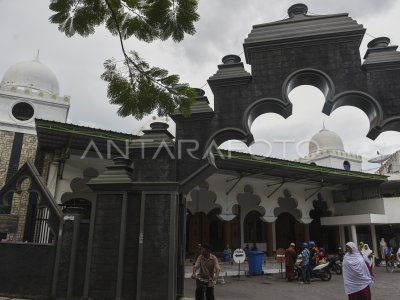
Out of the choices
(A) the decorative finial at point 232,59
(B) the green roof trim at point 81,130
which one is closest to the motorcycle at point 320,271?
(A) the decorative finial at point 232,59

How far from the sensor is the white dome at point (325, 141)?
30.2 meters

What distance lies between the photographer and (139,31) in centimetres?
405

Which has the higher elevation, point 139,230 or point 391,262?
point 139,230

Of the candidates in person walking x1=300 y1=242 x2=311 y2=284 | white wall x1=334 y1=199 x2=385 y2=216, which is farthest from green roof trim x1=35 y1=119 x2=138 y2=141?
white wall x1=334 y1=199 x2=385 y2=216

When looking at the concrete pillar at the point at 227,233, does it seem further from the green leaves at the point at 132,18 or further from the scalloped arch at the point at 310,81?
the green leaves at the point at 132,18

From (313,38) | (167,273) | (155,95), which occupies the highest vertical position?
(313,38)

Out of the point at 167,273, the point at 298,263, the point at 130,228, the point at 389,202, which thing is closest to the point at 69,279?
the point at 130,228

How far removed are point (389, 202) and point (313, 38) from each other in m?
16.0

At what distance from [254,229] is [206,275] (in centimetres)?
1709

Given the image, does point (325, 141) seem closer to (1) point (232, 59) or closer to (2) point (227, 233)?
(2) point (227, 233)

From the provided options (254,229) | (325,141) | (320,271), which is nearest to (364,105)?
(320,271)

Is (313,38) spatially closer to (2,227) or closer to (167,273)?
(167,273)

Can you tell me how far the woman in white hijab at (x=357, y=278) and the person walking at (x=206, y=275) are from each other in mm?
1888

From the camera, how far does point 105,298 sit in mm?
6203
